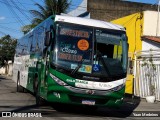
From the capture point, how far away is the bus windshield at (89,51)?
11.7 meters

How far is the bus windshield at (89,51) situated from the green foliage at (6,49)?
217 ft

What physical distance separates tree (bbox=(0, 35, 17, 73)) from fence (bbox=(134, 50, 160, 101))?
2273 inches

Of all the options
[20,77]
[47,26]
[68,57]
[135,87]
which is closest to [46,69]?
[68,57]

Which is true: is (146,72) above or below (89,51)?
below

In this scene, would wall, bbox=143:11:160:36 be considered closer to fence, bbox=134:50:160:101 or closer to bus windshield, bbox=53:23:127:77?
fence, bbox=134:50:160:101

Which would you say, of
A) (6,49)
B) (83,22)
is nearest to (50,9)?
(83,22)

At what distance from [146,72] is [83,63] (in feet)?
32.4

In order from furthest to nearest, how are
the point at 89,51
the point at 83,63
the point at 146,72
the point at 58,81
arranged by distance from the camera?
the point at 146,72, the point at 89,51, the point at 83,63, the point at 58,81

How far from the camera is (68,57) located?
11.7 meters

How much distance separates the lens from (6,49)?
78.2 m

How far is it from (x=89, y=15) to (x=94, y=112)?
22.4 metres

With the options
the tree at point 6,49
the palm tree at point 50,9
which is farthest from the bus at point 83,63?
the tree at point 6,49

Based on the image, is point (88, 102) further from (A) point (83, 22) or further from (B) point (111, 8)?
(B) point (111, 8)

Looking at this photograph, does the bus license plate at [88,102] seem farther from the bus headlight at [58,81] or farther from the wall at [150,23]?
the wall at [150,23]
